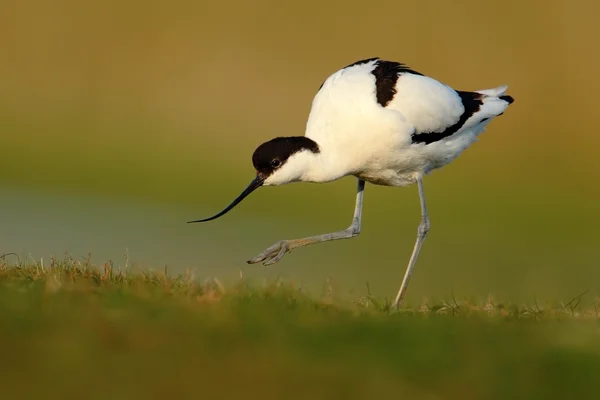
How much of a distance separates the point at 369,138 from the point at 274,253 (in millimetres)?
1374

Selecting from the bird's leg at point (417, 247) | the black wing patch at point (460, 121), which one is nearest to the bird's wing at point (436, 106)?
the black wing patch at point (460, 121)

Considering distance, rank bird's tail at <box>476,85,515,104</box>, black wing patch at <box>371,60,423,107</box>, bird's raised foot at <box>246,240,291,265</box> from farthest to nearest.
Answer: bird's tail at <box>476,85,515,104</box>
black wing patch at <box>371,60,423,107</box>
bird's raised foot at <box>246,240,291,265</box>

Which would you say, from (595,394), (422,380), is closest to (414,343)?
(422,380)

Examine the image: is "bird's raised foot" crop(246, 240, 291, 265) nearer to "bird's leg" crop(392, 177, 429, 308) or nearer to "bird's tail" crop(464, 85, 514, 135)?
"bird's leg" crop(392, 177, 429, 308)

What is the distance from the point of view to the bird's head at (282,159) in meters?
9.04

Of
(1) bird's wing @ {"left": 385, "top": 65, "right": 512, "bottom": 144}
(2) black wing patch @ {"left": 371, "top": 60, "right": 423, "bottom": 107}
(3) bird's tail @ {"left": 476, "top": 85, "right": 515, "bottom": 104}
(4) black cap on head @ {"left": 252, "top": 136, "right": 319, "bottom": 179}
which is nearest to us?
(4) black cap on head @ {"left": 252, "top": 136, "right": 319, "bottom": 179}

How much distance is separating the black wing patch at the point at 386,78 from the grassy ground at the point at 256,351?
2.74 m

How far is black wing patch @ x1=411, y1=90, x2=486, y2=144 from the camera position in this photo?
982 centimetres

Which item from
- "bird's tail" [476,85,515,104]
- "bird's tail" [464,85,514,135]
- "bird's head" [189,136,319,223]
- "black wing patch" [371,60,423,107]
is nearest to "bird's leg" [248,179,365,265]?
"bird's head" [189,136,319,223]

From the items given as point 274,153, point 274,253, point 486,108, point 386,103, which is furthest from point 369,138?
point 486,108

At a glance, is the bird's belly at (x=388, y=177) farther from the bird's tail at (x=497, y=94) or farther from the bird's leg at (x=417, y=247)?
the bird's tail at (x=497, y=94)

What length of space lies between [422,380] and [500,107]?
557cm

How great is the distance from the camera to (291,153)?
9.12 m

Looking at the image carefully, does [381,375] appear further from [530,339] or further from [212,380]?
[530,339]
